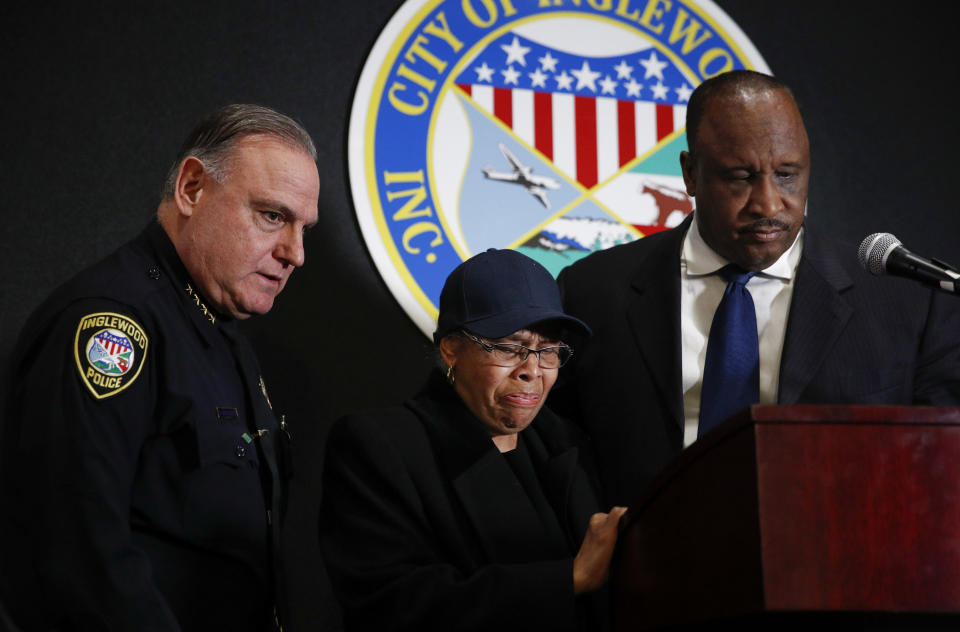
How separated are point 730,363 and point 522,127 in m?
1.12

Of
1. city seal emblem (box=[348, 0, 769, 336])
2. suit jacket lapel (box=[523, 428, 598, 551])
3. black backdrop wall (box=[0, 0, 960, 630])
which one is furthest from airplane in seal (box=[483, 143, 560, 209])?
suit jacket lapel (box=[523, 428, 598, 551])

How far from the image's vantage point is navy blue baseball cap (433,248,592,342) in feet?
6.55

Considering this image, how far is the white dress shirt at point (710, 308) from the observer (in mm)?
2135

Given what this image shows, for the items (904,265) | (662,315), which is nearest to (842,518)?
(904,265)

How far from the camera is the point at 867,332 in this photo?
210 cm

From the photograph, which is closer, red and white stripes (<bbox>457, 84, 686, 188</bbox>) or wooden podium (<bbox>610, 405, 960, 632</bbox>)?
wooden podium (<bbox>610, 405, 960, 632</bbox>)

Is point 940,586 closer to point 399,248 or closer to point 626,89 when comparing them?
point 399,248

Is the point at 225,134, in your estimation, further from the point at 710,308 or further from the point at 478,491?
the point at 710,308

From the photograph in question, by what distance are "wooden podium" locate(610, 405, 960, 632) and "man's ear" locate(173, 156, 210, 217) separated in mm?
1239

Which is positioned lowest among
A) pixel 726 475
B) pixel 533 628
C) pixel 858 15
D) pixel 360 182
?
pixel 533 628

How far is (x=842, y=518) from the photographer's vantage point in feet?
3.79

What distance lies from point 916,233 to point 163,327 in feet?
7.64

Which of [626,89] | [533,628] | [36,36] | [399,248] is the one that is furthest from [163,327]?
[626,89]

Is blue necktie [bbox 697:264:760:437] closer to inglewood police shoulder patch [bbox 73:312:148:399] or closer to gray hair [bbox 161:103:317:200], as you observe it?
gray hair [bbox 161:103:317:200]
